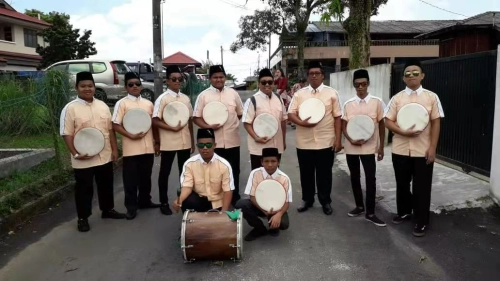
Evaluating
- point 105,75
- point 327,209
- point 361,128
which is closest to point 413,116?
point 361,128

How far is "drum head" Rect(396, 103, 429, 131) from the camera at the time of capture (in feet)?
14.6

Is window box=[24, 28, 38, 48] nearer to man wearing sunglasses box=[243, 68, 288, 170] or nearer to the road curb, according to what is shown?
the road curb

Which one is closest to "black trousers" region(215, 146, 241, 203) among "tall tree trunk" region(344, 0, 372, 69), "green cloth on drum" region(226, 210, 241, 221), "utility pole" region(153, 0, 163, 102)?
"green cloth on drum" region(226, 210, 241, 221)

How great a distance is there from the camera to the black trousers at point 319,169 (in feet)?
17.4

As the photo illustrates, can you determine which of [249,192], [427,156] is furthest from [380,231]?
[249,192]

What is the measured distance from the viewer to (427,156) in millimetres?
4477

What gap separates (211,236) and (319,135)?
2025mm

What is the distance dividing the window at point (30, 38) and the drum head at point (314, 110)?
2680 centimetres

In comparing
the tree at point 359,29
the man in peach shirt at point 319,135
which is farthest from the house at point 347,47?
the man in peach shirt at point 319,135

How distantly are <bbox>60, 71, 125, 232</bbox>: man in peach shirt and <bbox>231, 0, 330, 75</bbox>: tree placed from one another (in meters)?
20.7

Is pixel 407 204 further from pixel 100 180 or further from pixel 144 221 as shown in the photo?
pixel 100 180

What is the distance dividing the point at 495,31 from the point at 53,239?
57.6ft

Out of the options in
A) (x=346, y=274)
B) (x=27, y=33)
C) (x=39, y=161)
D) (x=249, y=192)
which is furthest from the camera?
Result: (x=27, y=33)

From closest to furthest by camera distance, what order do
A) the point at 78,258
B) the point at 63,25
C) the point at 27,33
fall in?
the point at 78,258, the point at 27,33, the point at 63,25
